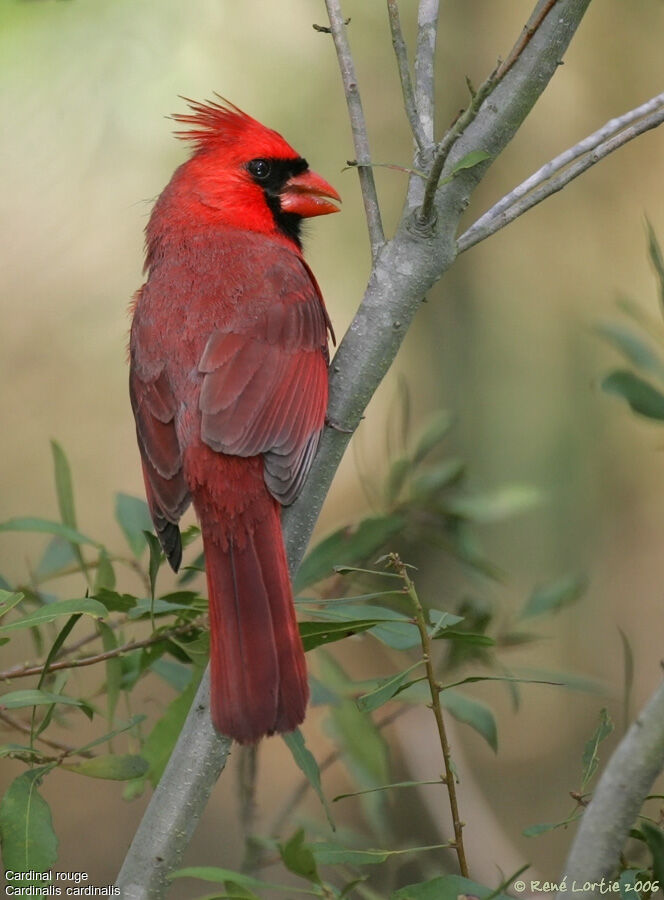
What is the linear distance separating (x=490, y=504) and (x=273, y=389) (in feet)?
1.70

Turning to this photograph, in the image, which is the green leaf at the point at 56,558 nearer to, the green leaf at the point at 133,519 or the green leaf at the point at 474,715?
the green leaf at the point at 133,519

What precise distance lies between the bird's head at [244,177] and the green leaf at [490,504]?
0.83 meters

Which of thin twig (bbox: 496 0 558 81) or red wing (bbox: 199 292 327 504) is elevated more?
thin twig (bbox: 496 0 558 81)

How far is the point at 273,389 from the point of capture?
92.6 inches

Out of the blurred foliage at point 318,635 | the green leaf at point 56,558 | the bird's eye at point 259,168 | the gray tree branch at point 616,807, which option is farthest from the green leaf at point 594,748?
the bird's eye at point 259,168

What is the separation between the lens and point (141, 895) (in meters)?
1.71

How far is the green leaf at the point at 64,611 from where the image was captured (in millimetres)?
1764

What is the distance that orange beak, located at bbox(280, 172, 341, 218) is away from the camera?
9.54 feet

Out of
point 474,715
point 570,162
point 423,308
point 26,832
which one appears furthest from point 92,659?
point 423,308

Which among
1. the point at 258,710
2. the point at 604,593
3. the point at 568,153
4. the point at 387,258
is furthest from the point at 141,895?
the point at 604,593

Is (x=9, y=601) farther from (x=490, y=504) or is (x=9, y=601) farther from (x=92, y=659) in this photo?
(x=490, y=504)

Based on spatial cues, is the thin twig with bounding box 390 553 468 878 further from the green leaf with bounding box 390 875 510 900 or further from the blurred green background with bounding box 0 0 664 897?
the blurred green background with bounding box 0 0 664 897

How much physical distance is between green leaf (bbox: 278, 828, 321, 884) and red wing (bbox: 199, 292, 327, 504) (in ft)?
2.82

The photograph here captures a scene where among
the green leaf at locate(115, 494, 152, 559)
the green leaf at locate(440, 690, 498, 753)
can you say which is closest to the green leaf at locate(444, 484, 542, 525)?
the green leaf at locate(440, 690, 498, 753)
